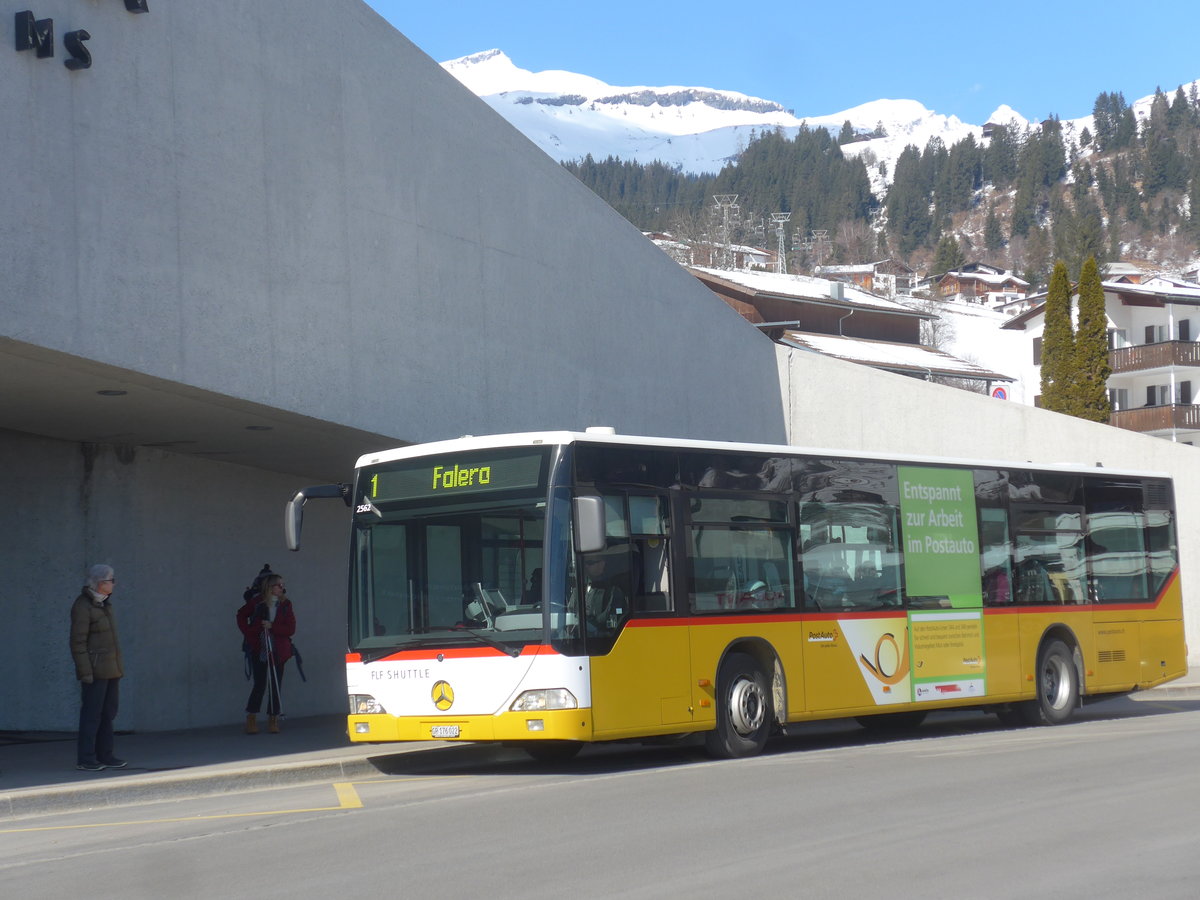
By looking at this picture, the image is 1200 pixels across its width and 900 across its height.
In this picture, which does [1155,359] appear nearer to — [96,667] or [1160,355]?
[1160,355]

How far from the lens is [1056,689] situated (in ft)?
54.7

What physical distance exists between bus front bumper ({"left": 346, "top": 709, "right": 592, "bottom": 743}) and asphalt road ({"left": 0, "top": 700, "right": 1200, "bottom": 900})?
39 cm

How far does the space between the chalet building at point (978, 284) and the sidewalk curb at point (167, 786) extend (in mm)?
155704

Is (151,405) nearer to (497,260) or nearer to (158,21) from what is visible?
(158,21)

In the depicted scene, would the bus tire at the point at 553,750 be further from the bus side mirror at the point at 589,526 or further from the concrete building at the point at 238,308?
the concrete building at the point at 238,308

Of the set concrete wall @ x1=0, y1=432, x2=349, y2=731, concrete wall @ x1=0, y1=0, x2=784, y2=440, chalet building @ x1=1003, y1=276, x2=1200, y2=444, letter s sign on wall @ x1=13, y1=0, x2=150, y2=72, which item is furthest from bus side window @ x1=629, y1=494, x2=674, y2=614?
chalet building @ x1=1003, y1=276, x2=1200, y2=444

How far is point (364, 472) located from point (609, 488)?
2.29 metres

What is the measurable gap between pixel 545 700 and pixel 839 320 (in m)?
57.0

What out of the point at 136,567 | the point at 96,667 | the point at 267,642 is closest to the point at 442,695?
the point at 96,667

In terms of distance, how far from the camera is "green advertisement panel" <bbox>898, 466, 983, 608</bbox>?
586 inches

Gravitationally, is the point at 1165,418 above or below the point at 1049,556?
above

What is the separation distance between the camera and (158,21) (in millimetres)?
12406

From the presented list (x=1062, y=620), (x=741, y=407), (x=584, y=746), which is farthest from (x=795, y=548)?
(x=741, y=407)

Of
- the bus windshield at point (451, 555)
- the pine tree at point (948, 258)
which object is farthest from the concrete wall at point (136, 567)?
the pine tree at point (948, 258)
